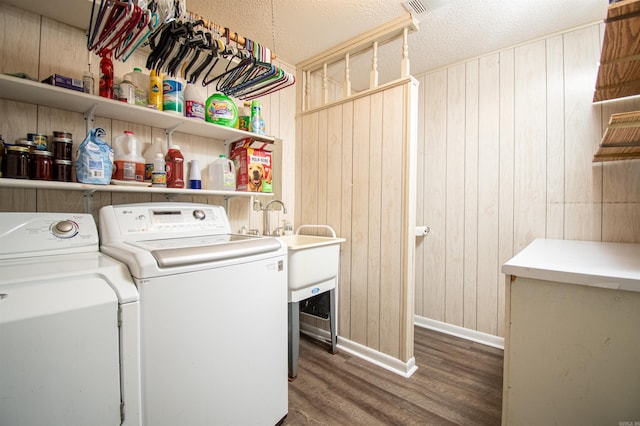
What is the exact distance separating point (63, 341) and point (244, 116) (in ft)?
5.22

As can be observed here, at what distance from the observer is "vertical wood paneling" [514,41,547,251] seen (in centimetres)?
205

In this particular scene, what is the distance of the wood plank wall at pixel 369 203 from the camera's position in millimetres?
1876

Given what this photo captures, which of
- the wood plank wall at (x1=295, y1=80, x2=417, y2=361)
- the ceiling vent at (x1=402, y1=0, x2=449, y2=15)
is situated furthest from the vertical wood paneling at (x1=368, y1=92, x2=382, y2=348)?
the ceiling vent at (x1=402, y1=0, x2=449, y2=15)

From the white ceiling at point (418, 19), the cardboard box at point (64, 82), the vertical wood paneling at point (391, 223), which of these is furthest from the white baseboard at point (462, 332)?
the cardboard box at point (64, 82)

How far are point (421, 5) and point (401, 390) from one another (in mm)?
2386

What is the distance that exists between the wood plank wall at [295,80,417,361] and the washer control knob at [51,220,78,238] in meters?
1.60

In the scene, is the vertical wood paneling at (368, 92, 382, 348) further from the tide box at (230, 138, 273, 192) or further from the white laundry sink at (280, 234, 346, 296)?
the tide box at (230, 138, 273, 192)

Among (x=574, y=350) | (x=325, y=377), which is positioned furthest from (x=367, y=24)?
(x=325, y=377)

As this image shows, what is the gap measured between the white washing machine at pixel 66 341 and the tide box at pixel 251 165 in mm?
1045

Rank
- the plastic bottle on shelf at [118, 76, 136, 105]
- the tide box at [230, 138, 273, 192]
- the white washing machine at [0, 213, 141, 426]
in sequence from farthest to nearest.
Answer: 1. the tide box at [230, 138, 273, 192]
2. the plastic bottle on shelf at [118, 76, 136, 105]
3. the white washing machine at [0, 213, 141, 426]

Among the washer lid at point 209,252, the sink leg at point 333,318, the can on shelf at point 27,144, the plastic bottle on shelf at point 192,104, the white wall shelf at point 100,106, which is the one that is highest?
the plastic bottle on shelf at point 192,104

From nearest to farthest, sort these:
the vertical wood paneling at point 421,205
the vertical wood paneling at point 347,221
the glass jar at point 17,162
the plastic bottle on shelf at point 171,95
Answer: the glass jar at point 17,162
the plastic bottle on shelf at point 171,95
the vertical wood paneling at point 347,221
the vertical wood paneling at point 421,205

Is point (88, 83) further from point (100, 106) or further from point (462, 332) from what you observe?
point (462, 332)

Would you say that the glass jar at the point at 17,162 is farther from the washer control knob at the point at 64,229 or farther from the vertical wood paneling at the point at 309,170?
the vertical wood paneling at the point at 309,170
